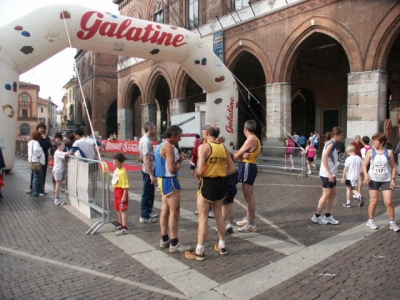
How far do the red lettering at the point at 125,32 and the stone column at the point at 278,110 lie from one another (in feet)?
24.3

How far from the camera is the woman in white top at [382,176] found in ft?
17.5

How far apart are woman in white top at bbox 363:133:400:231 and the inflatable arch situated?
759 cm

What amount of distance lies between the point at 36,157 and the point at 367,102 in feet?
40.9

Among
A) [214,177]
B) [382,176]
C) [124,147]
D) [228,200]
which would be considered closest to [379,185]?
[382,176]

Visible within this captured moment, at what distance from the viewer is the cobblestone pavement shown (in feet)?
11.3

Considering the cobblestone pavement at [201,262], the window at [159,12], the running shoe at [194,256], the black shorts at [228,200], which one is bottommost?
the cobblestone pavement at [201,262]

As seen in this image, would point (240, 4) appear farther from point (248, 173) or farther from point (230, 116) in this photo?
point (248, 173)

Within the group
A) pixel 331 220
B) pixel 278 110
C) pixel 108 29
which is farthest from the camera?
pixel 278 110

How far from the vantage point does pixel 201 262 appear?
164 inches

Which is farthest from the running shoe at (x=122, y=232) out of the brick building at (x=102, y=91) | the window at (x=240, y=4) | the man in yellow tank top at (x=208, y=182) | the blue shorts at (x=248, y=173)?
the brick building at (x=102, y=91)

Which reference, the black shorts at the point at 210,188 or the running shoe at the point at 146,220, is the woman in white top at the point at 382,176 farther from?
the running shoe at the point at 146,220

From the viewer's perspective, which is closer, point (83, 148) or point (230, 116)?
point (83, 148)

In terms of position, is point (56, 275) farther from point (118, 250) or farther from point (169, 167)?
point (169, 167)

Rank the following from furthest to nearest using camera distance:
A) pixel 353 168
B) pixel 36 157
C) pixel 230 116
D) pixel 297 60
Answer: pixel 297 60 → pixel 230 116 → pixel 36 157 → pixel 353 168
